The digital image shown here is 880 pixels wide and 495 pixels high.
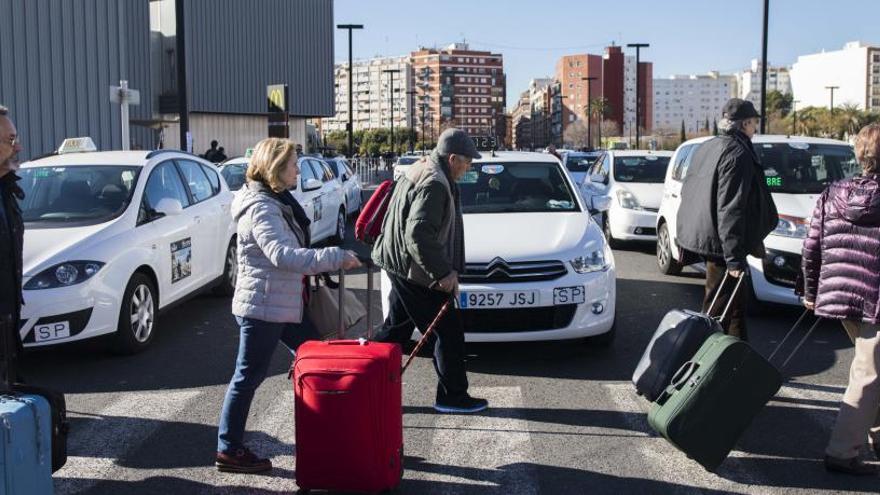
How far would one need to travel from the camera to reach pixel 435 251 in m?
4.89

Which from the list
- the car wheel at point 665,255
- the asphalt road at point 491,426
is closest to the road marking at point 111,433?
the asphalt road at point 491,426

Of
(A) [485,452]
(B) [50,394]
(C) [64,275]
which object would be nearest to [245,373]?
(B) [50,394]

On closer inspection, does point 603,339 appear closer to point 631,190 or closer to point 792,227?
point 792,227

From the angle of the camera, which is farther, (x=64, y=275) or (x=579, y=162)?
(x=579, y=162)

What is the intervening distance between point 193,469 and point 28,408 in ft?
4.62

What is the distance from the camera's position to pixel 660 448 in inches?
189

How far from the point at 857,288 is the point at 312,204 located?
32.2 feet

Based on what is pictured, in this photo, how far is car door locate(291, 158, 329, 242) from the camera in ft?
42.5

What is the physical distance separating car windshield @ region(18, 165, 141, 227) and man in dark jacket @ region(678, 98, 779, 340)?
4504 mm

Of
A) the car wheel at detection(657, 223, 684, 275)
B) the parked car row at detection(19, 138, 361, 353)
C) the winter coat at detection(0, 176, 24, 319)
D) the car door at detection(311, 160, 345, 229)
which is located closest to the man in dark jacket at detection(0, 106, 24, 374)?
the winter coat at detection(0, 176, 24, 319)

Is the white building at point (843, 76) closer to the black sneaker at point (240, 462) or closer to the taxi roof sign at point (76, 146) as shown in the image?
the taxi roof sign at point (76, 146)

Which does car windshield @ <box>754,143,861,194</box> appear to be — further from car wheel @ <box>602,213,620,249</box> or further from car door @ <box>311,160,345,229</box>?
car door @ <box>311,160,345,229</box>

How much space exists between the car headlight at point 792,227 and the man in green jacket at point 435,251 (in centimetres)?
382

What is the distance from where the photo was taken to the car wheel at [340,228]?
48.8 feet
